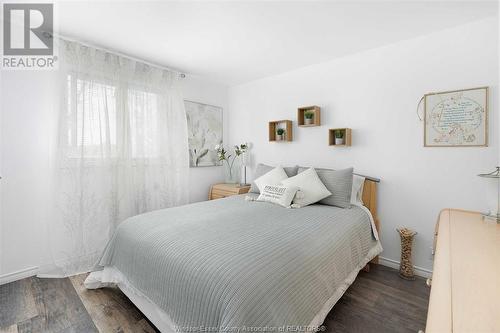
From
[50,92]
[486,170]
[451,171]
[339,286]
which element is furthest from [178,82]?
[486,170]

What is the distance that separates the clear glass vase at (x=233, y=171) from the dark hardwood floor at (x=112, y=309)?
235 centimetres

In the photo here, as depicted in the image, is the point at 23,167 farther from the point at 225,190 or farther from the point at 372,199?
the point at 372,199

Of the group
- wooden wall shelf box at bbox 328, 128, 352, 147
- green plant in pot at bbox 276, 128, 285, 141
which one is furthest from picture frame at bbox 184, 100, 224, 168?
wooden wall shelf box at bbox 328, 128, 352, 147

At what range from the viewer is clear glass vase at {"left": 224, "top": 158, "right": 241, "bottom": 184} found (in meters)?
4.03

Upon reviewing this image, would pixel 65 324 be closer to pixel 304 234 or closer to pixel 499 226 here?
pixel 304 234

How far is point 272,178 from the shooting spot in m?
2.82

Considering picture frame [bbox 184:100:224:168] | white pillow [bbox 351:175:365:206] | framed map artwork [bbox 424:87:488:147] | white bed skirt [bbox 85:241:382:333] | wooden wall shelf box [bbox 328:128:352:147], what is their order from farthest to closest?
picture frame [bbox 184:100:224:168]
wooden wall shelf box [bbox 328:128:352:147]
white pillow [bbox 351:175:365:206]
framed map artwork [bbox 424:87:488:147]
white bed skirt [bbox 85:241:382:333]

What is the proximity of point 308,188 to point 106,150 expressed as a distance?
88.5 inches

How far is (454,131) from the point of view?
2176mm

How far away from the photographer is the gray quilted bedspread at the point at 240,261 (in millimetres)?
1093

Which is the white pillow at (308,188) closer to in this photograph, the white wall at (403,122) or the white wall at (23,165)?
the white wall at (403,122)

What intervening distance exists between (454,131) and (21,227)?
13.8ft

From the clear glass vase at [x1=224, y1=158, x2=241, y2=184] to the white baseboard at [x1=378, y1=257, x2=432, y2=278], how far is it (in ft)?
7.63

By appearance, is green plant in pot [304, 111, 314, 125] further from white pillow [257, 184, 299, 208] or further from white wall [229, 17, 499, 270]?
white pillow [257, 184, 299, 208]
